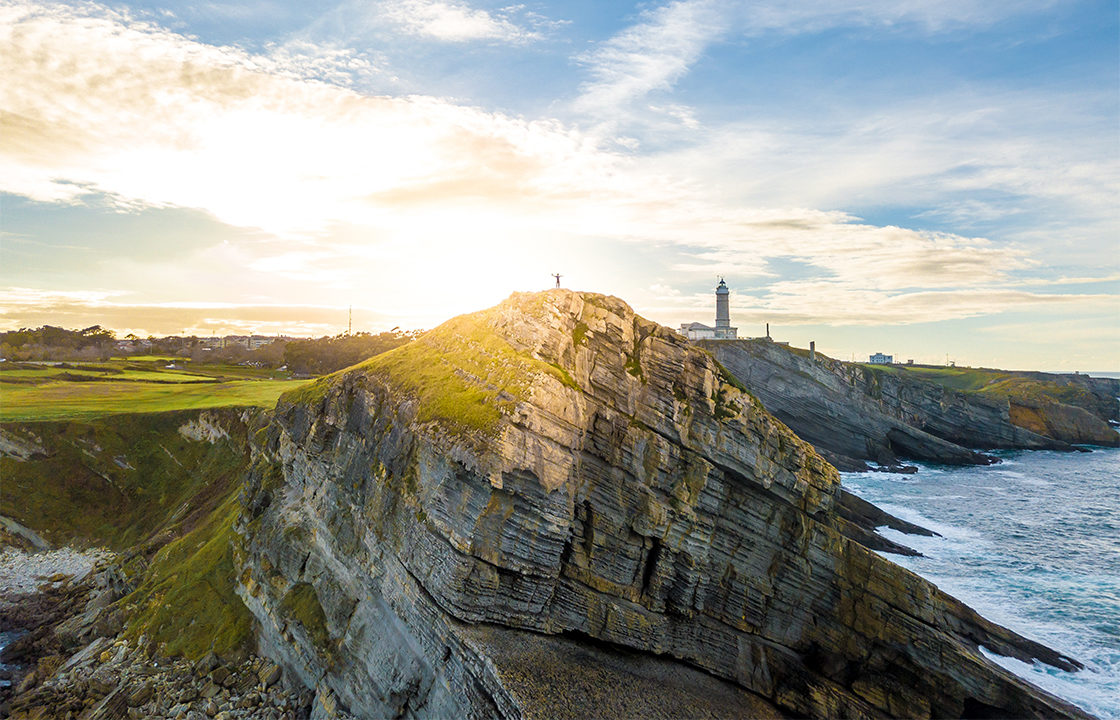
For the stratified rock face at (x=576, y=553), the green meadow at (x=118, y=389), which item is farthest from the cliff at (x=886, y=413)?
the green meadow at (x=118, y=389)

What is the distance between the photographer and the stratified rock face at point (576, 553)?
1781 cm

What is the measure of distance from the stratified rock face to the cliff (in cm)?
5338

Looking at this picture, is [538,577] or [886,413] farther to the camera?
[886,413]

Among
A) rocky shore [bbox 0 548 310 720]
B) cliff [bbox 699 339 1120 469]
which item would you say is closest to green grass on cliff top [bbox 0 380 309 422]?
rocky shore [bbox 0 548 310 720]

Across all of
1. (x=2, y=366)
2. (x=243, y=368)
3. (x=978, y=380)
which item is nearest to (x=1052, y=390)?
(x=978, y=380)

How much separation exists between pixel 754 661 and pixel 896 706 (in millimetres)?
5907

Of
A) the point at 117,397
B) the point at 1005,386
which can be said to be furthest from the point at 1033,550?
the point at 1005,386

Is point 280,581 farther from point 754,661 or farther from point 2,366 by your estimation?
point 2,366

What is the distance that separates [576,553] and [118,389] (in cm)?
7003

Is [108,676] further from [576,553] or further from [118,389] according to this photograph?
[118,389]

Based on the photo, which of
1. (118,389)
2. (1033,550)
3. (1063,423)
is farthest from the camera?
(1063,423)

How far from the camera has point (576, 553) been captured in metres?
20.0

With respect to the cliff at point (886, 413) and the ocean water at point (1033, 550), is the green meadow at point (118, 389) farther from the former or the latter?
the cliff at point (886, 413)

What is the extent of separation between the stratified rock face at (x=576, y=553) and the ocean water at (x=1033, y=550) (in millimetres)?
3372
